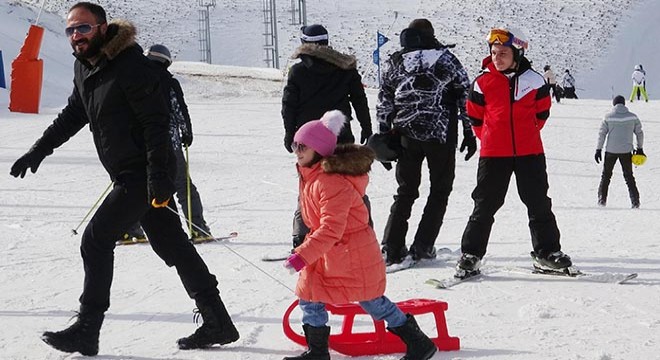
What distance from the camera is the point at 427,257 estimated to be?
666 cm

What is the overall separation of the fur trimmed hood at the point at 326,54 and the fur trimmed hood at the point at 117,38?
197 cm

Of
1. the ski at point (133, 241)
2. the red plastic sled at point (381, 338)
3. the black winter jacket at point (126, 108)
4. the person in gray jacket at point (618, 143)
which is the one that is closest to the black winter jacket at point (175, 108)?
the ski at point (133, 241)

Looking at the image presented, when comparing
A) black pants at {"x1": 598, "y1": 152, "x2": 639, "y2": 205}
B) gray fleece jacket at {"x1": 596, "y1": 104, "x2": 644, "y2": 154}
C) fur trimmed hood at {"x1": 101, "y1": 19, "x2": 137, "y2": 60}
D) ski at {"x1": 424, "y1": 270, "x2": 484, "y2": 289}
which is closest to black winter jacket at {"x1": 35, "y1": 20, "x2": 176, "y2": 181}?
fur trimmed hood at {"x1": 101, "y1": 19, "x2": 137, "y2": 60}

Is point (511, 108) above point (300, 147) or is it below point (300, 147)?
above

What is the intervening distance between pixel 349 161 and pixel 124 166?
1118mm

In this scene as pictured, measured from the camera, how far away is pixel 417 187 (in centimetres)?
648

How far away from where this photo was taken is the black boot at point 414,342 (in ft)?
13.3

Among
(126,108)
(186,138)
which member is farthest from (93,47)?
(186,138)

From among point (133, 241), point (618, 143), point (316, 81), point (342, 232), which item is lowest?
point (133, 241)

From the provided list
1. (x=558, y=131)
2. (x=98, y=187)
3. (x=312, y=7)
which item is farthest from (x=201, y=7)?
(x=98, y=187)

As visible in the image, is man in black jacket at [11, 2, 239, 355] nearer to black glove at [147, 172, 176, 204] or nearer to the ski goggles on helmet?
black glove at [147, 172, 176, 204]

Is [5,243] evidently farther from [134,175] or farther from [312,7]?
[312,7]

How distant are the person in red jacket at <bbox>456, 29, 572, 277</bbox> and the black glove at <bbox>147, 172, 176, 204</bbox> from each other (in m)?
2.38

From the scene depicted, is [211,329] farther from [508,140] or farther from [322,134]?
[508,140]
